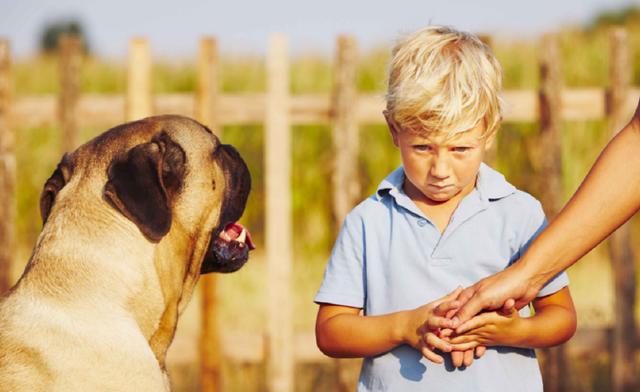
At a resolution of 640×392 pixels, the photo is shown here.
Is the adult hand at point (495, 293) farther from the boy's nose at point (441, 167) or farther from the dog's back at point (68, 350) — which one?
the dog's back at point (68, 350)

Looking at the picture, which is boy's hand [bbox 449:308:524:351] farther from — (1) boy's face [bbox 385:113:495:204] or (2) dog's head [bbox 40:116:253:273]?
(2) dog's head [bbox 40:116:253:273]

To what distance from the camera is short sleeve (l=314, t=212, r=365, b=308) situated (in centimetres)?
319

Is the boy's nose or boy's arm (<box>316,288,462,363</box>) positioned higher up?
the boy's nose

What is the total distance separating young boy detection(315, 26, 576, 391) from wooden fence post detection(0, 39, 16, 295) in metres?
4.53

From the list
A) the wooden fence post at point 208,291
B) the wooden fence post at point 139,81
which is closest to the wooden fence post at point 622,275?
the wooden fence post at point 208,291

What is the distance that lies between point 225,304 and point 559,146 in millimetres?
3637

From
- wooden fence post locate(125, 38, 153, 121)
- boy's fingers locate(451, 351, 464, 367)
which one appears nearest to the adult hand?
boy's fingers locate(451, 351, 464, 367)

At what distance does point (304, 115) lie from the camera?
6996mm

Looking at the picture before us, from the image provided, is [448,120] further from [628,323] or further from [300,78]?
[300,78]

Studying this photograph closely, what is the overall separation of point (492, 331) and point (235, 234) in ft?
4.57

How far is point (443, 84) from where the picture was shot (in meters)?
3.06

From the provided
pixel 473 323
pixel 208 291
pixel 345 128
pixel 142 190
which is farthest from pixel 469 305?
pixel 208 291

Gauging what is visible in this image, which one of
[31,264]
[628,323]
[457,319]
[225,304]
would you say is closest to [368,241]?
[457,319]

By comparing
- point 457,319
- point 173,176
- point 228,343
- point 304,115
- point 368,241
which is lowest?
point 228,343
